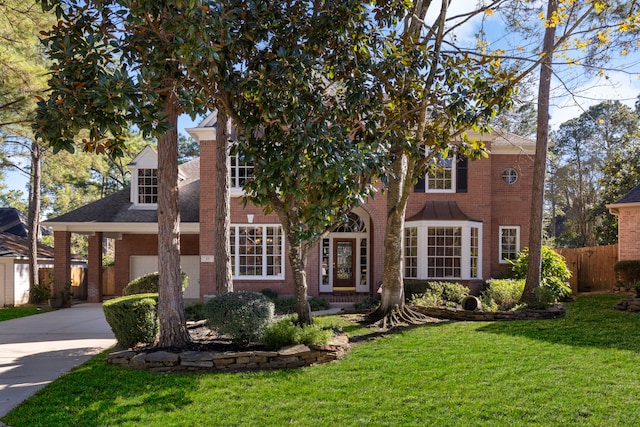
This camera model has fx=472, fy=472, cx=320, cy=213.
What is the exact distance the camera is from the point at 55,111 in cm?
598

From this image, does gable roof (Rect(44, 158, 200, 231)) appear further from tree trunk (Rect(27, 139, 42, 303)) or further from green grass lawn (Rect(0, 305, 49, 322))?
green grass lawn (Rect(0, 305, 49, 322))

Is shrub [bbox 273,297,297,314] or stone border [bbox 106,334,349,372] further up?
stone border [bbox 106,334,349,372]

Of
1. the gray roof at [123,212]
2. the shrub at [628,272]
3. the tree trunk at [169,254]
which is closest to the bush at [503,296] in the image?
the shrub at [628,272]

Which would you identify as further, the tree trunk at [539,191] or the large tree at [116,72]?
the tree trunk at [539,191]

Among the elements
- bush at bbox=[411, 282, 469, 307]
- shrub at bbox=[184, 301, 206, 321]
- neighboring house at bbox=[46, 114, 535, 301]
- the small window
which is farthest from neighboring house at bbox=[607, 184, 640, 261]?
shrub at bbox=[184, 301, 206, 321]

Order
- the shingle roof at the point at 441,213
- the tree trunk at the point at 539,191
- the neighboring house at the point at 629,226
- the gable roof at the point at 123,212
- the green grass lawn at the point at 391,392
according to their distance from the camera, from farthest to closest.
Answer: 1. the gable roof at the point at 123,212
2. the neighboring house at the point at 629,226
3. the shingle roof at the point at 441,213
4. the tree trunk at the point at 539,191
5. the green grass lawn at the point at 391,392

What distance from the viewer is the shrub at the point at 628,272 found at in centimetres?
1553

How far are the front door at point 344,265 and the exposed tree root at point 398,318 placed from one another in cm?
670

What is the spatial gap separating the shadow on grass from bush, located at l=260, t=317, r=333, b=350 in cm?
378

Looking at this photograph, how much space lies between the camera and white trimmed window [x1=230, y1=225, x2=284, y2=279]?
52.7 feet

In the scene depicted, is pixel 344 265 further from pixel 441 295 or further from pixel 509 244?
pixel 509 244

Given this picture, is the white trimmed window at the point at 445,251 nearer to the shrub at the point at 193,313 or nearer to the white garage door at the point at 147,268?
the shrub at the point at 193,313

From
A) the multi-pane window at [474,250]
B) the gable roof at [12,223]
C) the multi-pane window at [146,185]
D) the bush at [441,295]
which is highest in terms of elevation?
the multi-pane window at [146,185]

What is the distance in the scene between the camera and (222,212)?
10531 millimetres
